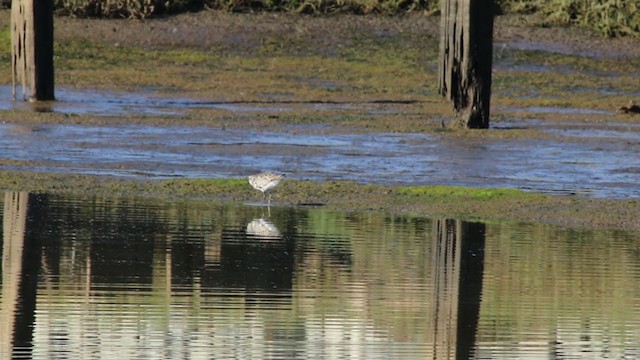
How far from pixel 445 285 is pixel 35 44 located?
47.6 feet

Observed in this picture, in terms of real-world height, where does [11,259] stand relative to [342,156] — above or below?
above

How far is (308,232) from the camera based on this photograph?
14.2 metres

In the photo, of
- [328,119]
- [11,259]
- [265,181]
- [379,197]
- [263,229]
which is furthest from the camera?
[328,119]

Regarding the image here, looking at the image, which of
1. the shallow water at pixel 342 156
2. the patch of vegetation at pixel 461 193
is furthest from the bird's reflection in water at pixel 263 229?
the shallow water at pixel 342 156

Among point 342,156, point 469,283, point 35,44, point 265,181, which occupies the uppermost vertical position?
point 35,44

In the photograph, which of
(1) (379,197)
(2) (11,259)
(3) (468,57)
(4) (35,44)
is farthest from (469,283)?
(4) (35,44)

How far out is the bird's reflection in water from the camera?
1397cm

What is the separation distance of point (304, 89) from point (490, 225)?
12.6 m

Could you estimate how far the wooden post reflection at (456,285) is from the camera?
32.9 feet

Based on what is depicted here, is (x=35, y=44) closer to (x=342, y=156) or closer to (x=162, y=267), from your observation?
(x=342, y=156)

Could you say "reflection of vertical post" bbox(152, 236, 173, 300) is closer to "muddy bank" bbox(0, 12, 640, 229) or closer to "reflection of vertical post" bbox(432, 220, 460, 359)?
"reflection of vertical post" bbox(432, 220, 460, 359)

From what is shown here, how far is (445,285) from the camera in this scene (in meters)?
11.9

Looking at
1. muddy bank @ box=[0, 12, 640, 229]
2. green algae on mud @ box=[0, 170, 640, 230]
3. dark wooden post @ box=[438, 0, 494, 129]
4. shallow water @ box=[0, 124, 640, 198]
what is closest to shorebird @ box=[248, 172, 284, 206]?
green algae on mud @ box=[0, 170, 640, 230]

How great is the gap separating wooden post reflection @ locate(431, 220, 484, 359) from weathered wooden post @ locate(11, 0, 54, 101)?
37.3 ft
